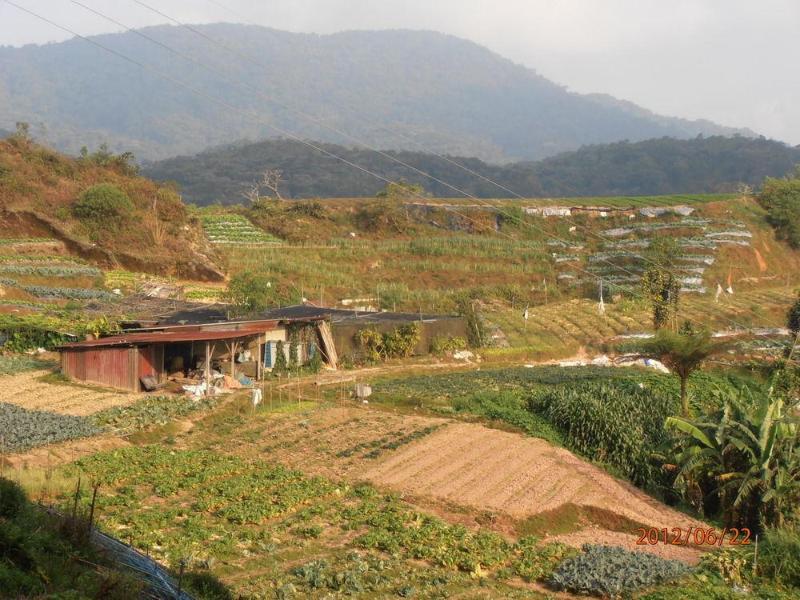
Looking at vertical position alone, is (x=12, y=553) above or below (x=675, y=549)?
above

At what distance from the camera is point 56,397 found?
69.6 feet

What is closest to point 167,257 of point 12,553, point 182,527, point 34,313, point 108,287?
point 108,287

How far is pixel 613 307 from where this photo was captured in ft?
138

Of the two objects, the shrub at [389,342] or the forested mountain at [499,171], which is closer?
the shrub at [389,342]

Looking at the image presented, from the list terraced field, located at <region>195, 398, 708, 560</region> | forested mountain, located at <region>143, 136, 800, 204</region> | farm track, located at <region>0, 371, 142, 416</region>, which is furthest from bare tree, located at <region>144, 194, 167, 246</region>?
forested mountain, located at <region>143, 136, 800, 204</region>

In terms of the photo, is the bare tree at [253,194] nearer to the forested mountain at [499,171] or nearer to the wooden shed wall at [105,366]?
the forested mountain at [499,171]

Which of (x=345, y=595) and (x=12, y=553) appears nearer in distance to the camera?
(x=12, y=553)

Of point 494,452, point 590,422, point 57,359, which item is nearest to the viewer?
point 494,452

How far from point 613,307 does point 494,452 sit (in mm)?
25061

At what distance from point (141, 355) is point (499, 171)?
110 meters

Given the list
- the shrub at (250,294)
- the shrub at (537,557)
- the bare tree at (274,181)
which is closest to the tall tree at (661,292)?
the shrub at (250,294)

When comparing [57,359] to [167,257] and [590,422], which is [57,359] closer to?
[590,422]
